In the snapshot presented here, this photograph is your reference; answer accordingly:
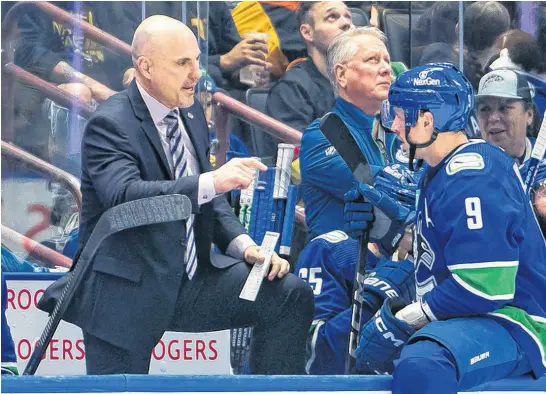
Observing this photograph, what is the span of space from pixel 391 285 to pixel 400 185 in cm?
34

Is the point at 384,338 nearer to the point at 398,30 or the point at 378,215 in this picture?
the point at 378,215

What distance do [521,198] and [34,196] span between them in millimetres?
2173

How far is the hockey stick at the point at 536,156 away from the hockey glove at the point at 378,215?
0.50m

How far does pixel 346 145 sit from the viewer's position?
207 inches

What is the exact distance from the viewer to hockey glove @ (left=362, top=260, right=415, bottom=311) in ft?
16.6

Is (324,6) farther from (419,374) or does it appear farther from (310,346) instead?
(419,374)

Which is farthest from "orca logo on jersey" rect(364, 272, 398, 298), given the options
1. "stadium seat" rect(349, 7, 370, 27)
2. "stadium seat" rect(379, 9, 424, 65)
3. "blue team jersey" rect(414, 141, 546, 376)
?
"stadium seat" rect(349, 7, 370, 27)

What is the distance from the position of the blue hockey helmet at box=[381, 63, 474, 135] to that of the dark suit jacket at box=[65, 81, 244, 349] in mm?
642

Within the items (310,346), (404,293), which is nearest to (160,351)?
(310,346)

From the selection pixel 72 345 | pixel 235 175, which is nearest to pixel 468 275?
pixel 235 175

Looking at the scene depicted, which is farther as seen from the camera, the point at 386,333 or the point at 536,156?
the point at 536,156

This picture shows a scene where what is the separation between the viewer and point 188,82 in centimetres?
466

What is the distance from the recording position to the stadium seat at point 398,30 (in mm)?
5773

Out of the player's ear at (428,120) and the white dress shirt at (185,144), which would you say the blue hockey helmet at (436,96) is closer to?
the player's ear at (428,120)
